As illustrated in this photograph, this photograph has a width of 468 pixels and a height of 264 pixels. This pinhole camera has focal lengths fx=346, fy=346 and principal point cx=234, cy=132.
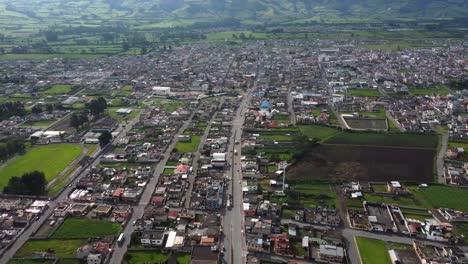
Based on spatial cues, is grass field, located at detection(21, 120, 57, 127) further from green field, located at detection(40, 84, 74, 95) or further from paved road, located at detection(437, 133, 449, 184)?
paved road, located at detection(437, 133, 449, 184)

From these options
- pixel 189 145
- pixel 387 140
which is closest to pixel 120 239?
pixel 189 145

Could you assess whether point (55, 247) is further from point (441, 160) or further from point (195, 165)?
point (441, 160)

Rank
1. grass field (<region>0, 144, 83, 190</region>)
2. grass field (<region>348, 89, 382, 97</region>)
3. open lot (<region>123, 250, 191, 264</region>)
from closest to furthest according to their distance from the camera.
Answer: open lot (<region>123, 250, 191, 264</region>), grass field (<region>0, 144, 83, 190</region>), grass field (<region>348, 89, 382, 97</region>)

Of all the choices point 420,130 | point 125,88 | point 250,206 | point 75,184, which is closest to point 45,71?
point 125,88

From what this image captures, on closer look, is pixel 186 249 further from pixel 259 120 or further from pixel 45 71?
pixel 45 71

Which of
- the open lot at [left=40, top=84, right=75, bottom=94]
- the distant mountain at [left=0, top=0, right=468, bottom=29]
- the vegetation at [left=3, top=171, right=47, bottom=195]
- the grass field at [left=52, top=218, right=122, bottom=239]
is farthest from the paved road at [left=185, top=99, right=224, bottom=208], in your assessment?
the distant mountain at [left=0, top=0, right=468, bottom=29]

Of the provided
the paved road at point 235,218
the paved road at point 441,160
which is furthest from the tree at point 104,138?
the paved road at point 441,160
